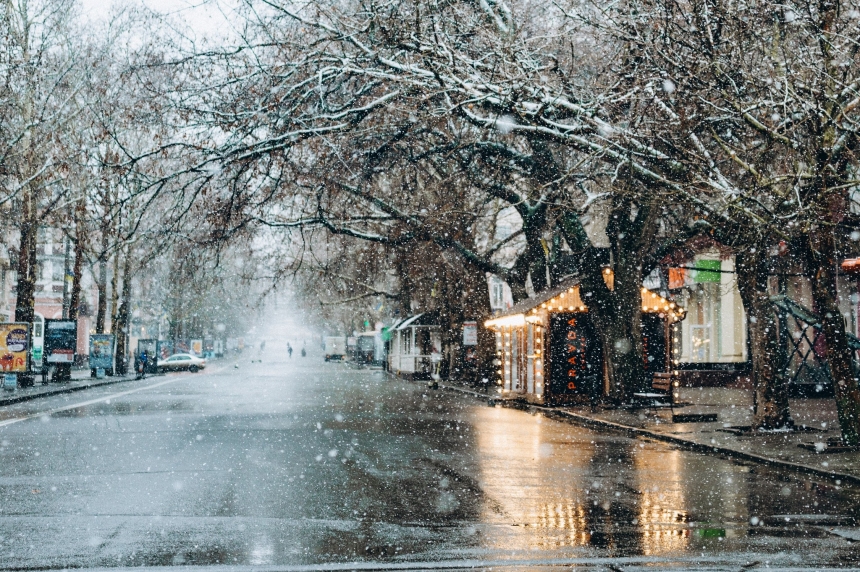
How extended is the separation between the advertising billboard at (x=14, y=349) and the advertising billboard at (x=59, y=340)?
6129 millimetres

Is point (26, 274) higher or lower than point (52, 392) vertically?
higher

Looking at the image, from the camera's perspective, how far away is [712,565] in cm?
746

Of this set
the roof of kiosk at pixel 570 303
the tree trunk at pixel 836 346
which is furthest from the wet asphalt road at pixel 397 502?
the roof of kiosk at pixel 570 303

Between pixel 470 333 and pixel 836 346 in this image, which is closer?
pixel 836 346

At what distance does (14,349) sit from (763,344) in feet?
92.0

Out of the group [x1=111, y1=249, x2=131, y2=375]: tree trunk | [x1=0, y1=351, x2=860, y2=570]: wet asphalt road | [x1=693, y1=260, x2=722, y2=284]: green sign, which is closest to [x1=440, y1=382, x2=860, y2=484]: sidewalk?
[x1=0, y1=351, x2=860, y2=570]: wet asphalt road

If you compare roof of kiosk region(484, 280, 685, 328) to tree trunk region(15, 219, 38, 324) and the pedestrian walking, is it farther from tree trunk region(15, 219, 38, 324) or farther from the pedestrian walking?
the pedestrian walking

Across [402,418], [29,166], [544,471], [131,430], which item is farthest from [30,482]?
[29,166]

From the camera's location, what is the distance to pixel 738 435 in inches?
714

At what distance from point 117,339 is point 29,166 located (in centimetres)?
1929

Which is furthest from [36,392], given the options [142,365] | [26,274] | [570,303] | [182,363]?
[182,363]

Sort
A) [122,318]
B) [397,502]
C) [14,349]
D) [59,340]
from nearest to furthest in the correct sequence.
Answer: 1. [397,502]
2. [14,349]
3. [59,340]
4. [122,318]

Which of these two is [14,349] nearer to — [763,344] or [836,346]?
[763,344]

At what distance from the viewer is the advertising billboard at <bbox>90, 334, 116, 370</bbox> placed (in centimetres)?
5034
